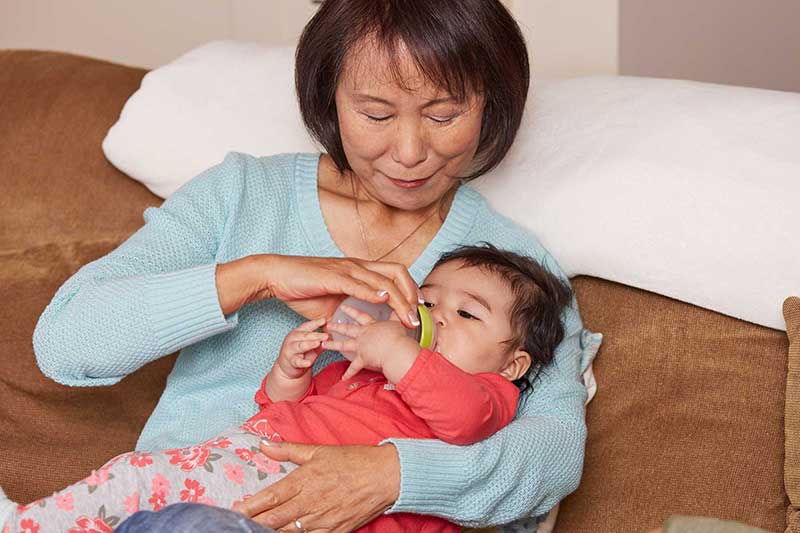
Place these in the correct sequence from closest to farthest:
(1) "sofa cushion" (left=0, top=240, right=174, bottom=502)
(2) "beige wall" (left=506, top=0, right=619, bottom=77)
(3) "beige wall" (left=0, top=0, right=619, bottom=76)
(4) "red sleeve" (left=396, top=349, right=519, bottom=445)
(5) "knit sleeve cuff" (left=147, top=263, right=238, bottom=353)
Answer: (4) "red sleeve" (left=396, top=349, right=519, bottom=445)
(5) "knit sleeve cuff" (left=147, top=263, right=238, bottom=353)
(1) "sofa cushion" (left=0, top=240, right=174, bottom=502)
(2) "beige wall" (left=506, top=0, right=619, bottom=77)
(3) "beige wall" (left=0, top=0, right=619, bottom=76)

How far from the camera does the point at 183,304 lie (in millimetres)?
1764

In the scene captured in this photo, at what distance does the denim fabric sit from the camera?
130cm

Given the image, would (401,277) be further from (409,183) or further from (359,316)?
(409,183)

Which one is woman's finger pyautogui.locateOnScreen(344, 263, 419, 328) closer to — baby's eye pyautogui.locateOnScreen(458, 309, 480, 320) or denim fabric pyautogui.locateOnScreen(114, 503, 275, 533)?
baby's eye pyautogui.locateOnScreen(458, 309, 480, 320)

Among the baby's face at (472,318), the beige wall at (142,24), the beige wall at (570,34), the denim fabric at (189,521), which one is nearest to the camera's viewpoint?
the denim fabric at (189,521)

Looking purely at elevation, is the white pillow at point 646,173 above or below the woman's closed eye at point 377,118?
below

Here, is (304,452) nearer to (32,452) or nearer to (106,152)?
(32,452)

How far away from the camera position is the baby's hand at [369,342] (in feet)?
5.53

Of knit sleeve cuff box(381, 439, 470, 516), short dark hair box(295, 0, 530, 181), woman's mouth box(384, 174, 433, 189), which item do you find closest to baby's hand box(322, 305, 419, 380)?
knit sleeve cuff box(381, 439, 470, 516)

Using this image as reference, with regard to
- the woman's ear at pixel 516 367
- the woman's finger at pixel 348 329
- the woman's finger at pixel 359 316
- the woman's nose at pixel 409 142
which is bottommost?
the woman's ear at pixel 516 367

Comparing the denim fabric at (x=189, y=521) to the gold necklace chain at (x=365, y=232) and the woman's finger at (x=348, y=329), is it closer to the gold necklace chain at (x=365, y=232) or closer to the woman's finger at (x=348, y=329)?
the woman's finger at (x=348, y=329)

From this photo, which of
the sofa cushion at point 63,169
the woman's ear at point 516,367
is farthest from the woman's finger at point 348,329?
the sofa cushion at point 63,169

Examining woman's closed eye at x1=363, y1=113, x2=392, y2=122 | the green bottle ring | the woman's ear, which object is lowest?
the woman's ear

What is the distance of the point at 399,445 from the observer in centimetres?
169
